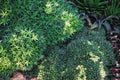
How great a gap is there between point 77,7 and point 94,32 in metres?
0.47

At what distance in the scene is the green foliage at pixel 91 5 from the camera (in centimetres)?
480

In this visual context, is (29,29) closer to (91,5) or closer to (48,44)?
(48,44)

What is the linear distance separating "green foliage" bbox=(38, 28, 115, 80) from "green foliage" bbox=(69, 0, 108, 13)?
1.63 ft

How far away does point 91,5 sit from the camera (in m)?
4.84

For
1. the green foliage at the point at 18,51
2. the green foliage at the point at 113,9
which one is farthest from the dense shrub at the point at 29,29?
the green foliage at the point at 113,9

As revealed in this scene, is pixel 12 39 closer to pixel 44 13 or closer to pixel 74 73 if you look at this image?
pixel 44 13

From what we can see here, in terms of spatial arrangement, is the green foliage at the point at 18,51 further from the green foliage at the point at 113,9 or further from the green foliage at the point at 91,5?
the green foliage at the point at 113,9

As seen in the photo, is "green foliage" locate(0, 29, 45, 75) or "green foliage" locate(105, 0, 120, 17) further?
"green foliage" locate(105, 0, 120, 17)

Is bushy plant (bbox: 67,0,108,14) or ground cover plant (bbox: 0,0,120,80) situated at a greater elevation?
bushy plant (bbox: 67,0,108,14)

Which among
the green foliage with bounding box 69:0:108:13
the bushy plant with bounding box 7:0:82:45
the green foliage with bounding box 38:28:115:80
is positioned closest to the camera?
the green foliage with bounding box 38:28:115:80

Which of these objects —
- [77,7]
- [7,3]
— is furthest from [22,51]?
[77,7]

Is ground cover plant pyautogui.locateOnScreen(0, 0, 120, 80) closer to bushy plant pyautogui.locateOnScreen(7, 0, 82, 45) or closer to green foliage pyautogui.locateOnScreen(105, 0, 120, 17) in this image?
bushy plant pyautogui.locateOnScreen(7, 0, 82, 45)

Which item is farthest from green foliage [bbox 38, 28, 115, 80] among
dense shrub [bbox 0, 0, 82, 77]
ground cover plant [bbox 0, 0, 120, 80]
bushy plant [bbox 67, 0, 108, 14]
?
bushy plant [bbox 67, 0, 108, 14]

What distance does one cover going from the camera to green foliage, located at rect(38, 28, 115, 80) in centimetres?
414
